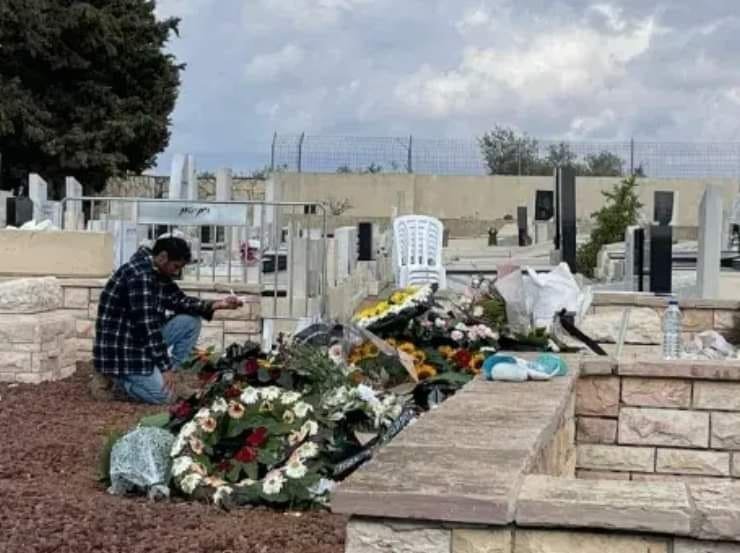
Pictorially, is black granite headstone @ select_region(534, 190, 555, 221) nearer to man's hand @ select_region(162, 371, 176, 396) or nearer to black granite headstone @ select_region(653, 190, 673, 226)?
black granite headstone @ select_region(653, 190, 673, 226)

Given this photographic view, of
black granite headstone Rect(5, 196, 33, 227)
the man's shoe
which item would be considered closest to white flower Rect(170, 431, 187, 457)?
the man's shoe

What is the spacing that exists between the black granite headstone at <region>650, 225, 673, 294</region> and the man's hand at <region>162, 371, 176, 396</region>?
3501mm

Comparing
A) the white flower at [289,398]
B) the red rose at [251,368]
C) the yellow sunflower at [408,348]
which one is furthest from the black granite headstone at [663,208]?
the white flower at [289,398]

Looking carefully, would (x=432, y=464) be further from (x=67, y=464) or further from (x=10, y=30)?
(x=10, y=30)

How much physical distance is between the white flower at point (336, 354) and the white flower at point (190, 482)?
114 centimetres

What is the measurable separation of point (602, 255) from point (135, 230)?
7.79 m

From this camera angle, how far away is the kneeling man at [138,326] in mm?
7469

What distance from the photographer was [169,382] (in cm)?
792

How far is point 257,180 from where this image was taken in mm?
33875

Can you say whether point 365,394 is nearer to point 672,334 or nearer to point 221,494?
point 221,494

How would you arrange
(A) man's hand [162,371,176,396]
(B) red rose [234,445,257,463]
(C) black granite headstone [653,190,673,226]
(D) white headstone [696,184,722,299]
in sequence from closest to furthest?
(B) red rose [234,445,257,463]
(A) man's hand [162,371,176,396]
(D) white headstone [696,184,722,299]
(C) black granite headstone [653,190,673,226]

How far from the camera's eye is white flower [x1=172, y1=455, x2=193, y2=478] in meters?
4.93

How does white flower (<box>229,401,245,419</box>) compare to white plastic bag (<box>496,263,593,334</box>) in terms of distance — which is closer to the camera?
white flower (<box>229,401,245,419</box>)

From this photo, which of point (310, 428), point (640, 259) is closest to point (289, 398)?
point (310, 428)
